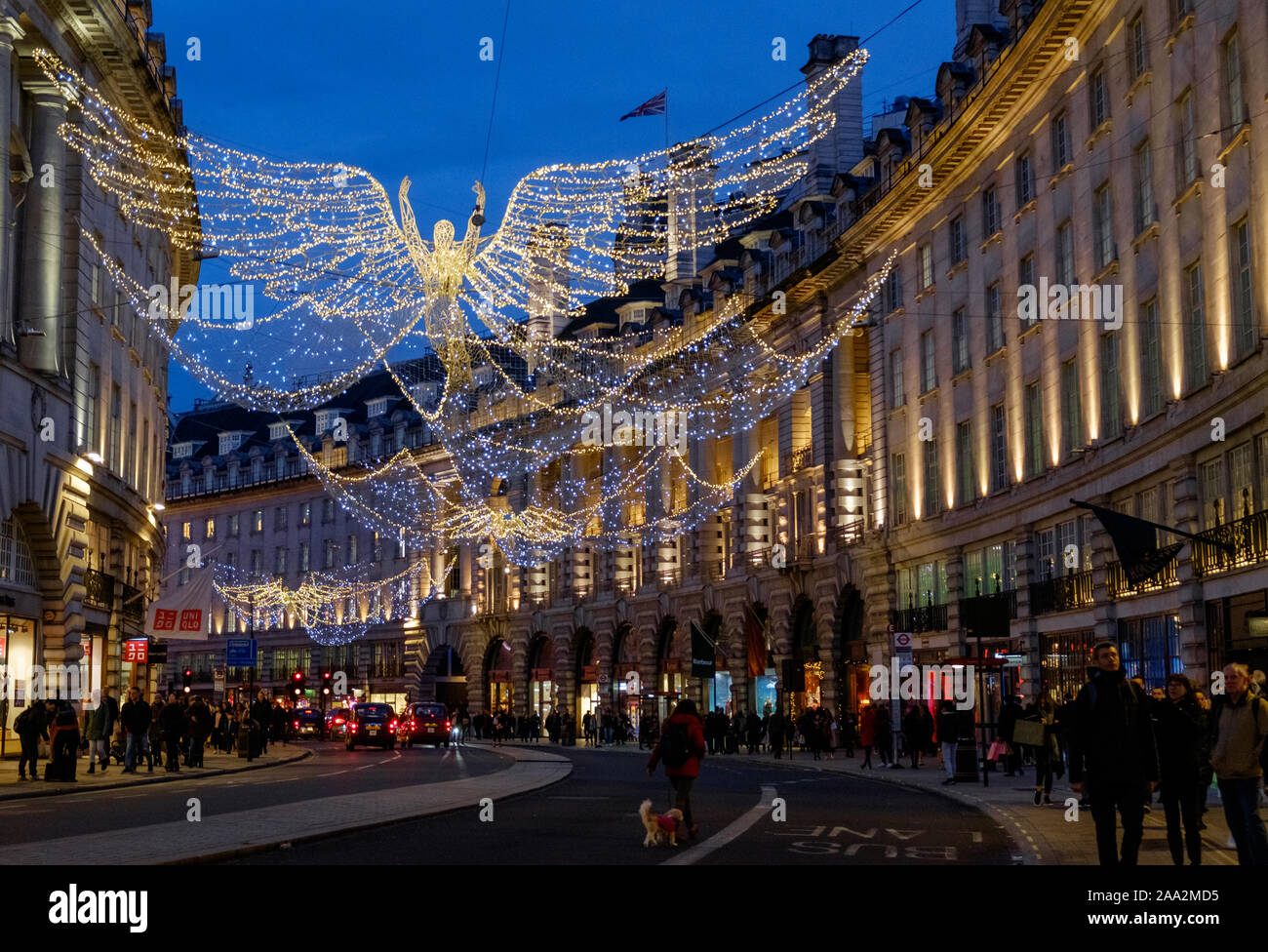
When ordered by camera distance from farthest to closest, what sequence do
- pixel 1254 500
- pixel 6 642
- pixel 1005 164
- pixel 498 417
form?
pixel 498 417, pixel 1005 164, pixel 6 642, pixel 1254 500

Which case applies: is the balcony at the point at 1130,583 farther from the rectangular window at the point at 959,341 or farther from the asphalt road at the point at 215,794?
the asphalt road at the point at 215,794

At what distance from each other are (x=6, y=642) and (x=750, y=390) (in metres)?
33.5

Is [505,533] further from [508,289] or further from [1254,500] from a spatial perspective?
[1254,500]

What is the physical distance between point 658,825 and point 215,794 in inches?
540

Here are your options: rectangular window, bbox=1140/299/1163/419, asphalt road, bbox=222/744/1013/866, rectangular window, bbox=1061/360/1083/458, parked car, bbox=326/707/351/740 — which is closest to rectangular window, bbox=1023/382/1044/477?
rectangular window, bbox=1061/360/1083/458

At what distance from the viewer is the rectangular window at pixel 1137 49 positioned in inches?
1378

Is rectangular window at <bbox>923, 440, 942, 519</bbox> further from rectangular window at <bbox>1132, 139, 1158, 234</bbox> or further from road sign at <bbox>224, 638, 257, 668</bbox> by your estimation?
road sign at <bbox>224, 638, 257, 668</bbox>

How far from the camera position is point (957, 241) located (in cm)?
4872

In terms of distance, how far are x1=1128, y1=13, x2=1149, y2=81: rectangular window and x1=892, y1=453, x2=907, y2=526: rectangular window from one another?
61.7ft

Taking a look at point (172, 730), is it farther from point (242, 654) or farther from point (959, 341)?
point (959, 341)

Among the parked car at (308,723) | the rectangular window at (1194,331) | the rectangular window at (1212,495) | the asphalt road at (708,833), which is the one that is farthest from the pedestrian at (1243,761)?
the parked car at (308,723)

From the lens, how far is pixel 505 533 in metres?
77.9

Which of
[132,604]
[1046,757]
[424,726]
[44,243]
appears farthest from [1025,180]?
[424,726]
